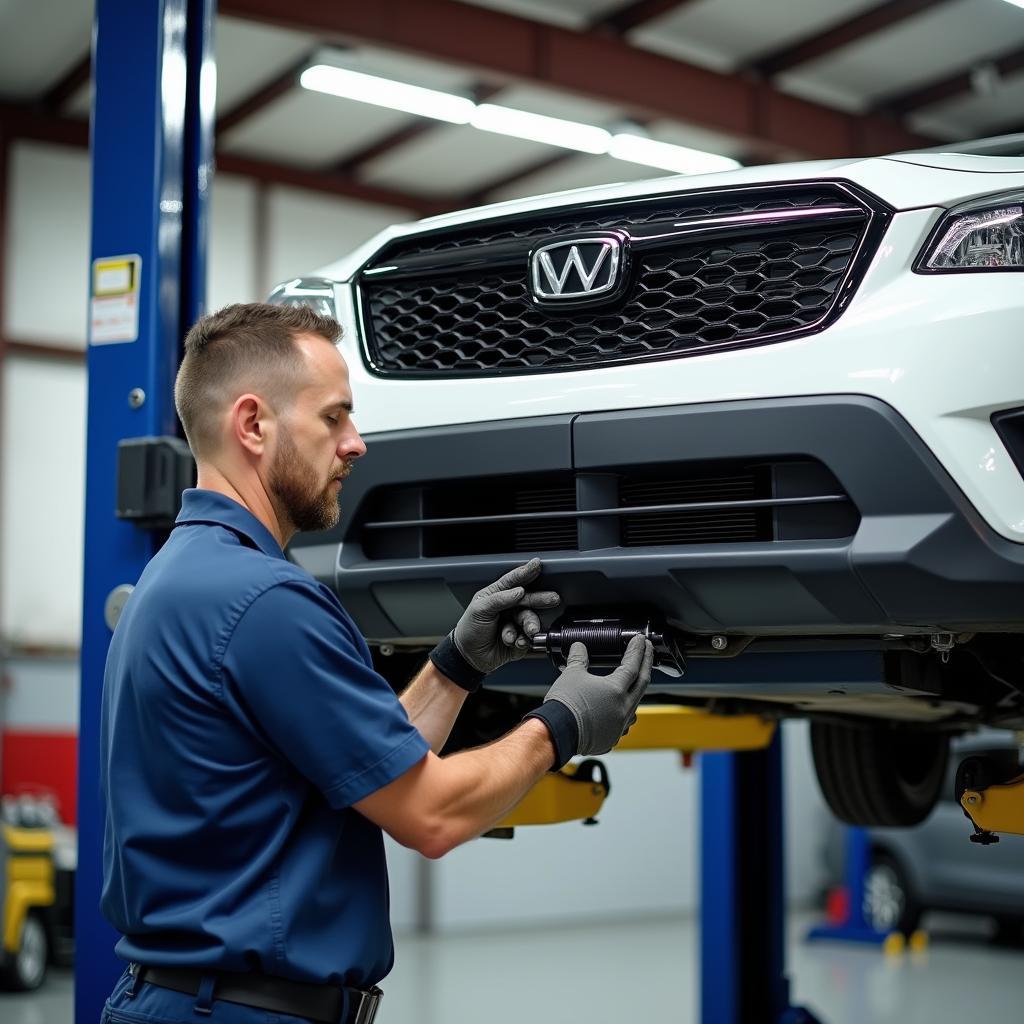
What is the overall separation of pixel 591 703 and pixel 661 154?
8.77 m

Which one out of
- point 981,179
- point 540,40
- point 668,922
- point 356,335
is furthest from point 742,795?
point 668,922

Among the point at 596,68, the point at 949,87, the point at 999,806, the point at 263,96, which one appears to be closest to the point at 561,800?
the point at 999,806

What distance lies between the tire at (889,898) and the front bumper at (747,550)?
821 cm

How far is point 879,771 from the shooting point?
402cm

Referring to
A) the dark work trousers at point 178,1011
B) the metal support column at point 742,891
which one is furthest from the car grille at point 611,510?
the metal support column at point 742,891

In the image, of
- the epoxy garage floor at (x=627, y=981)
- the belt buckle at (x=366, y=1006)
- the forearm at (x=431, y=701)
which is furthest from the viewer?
the epoxy garage floor at (x=627, y=981)

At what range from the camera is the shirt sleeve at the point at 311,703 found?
5.57ft

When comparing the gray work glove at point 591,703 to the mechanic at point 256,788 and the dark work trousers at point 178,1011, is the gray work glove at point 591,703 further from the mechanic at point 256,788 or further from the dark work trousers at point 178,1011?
the dark work trousers at point 178,1011

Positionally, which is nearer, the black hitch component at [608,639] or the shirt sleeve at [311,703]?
the shirt sleeve at [311,703]

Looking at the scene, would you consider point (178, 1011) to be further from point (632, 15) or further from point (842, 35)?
point (842, 35)

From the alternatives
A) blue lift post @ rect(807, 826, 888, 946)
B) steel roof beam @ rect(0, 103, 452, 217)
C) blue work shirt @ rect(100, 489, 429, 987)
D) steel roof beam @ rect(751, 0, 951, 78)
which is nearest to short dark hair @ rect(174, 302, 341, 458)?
blue work shirt @ rect(100, 489, 429, 987)

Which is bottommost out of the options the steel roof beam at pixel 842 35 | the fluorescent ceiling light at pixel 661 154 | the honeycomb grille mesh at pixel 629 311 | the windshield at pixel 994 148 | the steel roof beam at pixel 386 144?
the honeycomb grille mesh at pixel 629 311

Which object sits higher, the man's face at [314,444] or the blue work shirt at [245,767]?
the man's face at [314,444]

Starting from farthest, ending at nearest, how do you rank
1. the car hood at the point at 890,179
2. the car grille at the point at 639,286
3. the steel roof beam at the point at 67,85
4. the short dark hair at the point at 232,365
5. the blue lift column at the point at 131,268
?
1. the steel roof beam at the point at 67,85
2. the blue lift column at the point at 131,268
3. the car grille at the point at 639,286
4. the car hood at the point at 890,179
5. the short dark hair at the point at 232,365
